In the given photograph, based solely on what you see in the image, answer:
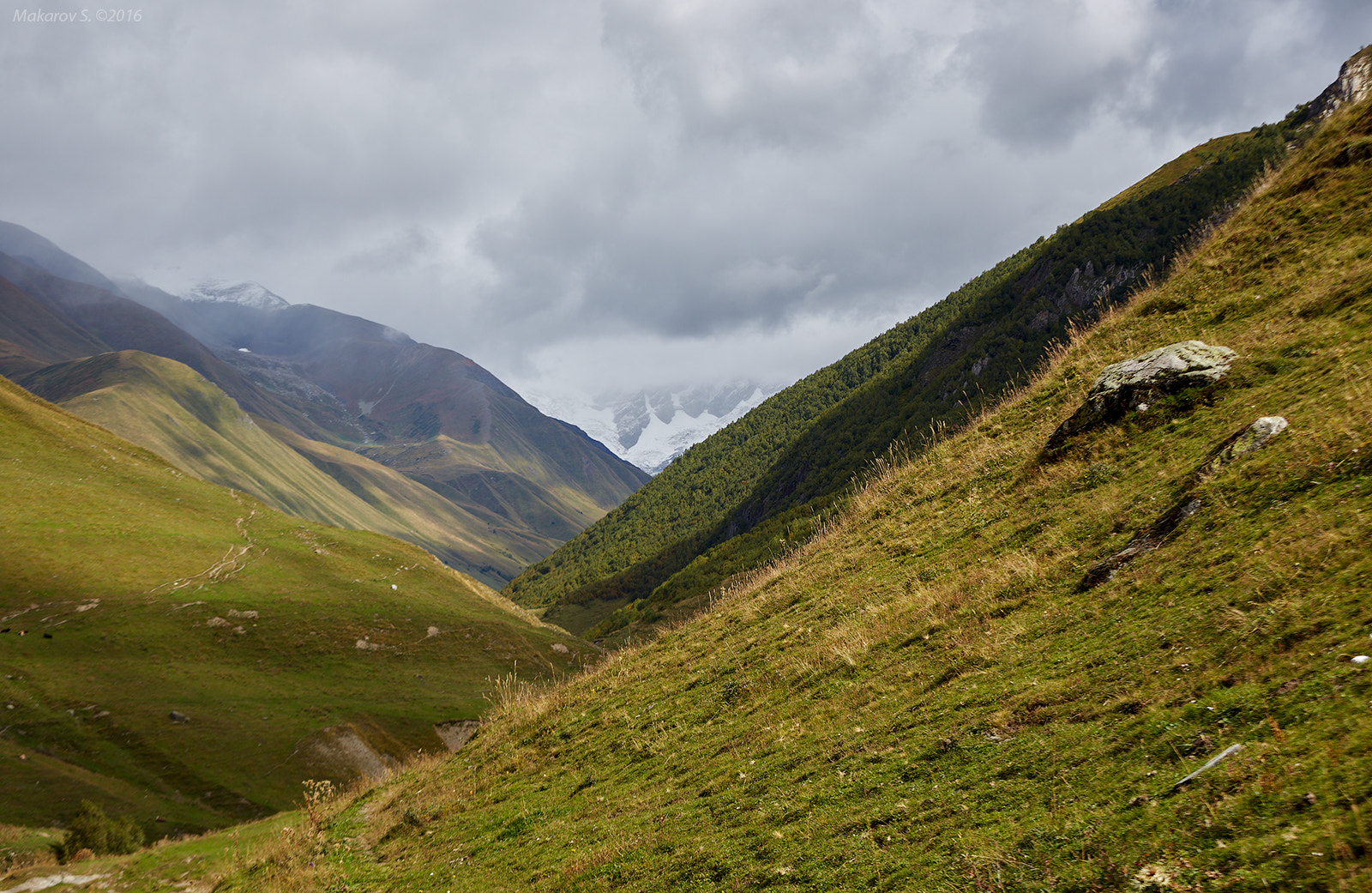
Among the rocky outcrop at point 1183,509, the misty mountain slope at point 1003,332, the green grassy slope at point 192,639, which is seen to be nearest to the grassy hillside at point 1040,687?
the rocky outcrop at point 1183,509

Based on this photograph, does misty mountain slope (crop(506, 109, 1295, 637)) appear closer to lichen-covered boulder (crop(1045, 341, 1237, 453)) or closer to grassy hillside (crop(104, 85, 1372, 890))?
grassy hillside (crop(104, 85, 1372, 890))

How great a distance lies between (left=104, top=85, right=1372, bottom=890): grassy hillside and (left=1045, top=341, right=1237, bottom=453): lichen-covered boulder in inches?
19.5

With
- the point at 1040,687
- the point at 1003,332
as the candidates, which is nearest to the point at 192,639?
the point at 1040,687

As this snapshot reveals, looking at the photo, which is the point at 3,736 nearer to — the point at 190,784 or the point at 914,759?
the point at 190,784

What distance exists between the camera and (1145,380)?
59.1 ft

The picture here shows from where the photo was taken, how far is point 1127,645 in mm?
9664

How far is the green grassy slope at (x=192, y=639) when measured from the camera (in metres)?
46.2

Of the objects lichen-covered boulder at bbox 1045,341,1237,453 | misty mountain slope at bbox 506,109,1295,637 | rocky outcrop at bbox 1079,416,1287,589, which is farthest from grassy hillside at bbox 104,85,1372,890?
misty mountain slope at bbox 506,109,1295,637

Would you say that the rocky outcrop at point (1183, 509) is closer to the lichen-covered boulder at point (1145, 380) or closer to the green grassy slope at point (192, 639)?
the lichen-covered boulder at point (1145, 380)

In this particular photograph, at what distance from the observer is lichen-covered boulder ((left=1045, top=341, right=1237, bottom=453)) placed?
17172 millimetres

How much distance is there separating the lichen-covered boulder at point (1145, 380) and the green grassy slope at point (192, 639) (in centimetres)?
5330

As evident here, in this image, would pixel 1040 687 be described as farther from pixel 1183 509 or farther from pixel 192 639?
pixel 192 639

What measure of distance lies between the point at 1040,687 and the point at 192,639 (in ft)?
246

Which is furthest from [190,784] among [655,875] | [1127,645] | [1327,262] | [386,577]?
[1327,262]
